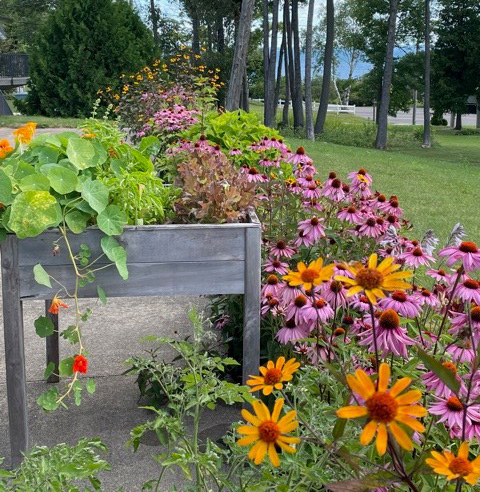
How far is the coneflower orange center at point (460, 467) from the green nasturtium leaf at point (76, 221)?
4.30ft

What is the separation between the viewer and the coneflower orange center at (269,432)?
0.94 meters

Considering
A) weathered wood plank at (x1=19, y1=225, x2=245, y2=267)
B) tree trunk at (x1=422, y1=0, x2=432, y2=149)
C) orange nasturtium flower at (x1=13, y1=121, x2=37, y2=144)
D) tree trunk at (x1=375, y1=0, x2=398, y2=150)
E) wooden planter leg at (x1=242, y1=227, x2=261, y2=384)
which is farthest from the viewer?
tree trunk at (x1=422, y1=0, x2=432, y2=149)

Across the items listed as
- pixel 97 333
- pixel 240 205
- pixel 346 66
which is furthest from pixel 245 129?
pixel 346 66

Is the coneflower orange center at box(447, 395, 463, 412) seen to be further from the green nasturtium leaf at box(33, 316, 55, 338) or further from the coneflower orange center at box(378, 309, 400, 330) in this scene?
the green nasturtium leaf at box(33, 316, 55, 338)

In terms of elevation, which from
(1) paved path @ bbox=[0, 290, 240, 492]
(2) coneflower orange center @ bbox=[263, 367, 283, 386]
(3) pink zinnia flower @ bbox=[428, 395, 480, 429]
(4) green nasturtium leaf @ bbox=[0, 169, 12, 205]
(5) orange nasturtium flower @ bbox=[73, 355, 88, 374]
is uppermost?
(4) green nasturtium leaf @ bbox=[0, 169, 12, 205]

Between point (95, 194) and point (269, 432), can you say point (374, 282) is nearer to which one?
point (269, 432)

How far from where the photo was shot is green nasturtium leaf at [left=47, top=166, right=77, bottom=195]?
191 cm

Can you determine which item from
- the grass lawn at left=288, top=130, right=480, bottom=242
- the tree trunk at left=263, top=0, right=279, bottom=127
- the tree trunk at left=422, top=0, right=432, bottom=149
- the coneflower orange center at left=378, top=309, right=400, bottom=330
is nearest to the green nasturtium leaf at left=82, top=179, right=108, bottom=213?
the coneflower orange center at left=378, top=309, right=400, bottom=330

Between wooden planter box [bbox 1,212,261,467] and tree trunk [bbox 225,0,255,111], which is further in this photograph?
tree trunk [bbox 225,0,255,111]

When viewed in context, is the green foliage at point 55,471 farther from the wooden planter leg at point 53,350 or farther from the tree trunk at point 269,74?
the tree trunk at point 269,74

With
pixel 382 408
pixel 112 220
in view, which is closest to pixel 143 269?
pixel 112 220

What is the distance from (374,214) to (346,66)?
233 ft

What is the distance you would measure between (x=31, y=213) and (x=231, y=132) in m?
2.50

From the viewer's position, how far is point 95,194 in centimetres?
194
